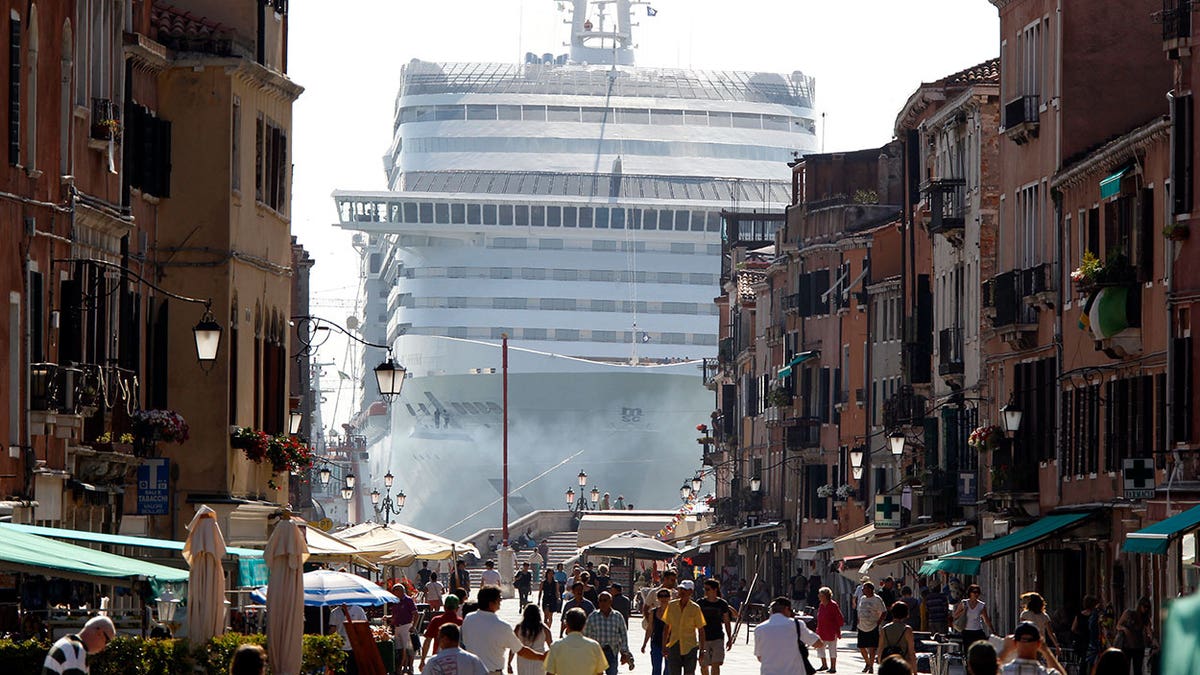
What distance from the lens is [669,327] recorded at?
117 meters

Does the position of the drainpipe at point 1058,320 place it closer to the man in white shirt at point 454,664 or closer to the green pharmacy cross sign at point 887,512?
the green pharmacy cross sign at point 887,512

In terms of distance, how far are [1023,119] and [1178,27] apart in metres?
12.7

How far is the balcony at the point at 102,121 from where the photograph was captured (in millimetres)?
28281

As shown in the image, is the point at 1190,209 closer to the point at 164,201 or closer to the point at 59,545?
the point at 164,201

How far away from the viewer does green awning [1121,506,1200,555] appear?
83.0 feet

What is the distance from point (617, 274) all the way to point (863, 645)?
8091 cm

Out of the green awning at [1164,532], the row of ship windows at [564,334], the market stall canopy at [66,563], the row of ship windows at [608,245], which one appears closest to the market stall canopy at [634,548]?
the green awning at [1164,532]

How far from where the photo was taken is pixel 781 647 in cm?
2169

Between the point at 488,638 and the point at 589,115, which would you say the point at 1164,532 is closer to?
the point at 488,638

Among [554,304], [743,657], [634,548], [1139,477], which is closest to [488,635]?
[1139,477]

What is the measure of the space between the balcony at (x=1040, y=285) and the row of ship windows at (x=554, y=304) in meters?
74.4

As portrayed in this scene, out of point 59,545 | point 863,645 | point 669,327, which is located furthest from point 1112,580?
point 669,327

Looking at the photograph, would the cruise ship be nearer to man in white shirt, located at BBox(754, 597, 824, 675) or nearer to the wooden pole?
the wooden pole

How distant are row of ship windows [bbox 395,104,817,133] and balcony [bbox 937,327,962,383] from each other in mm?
77800
